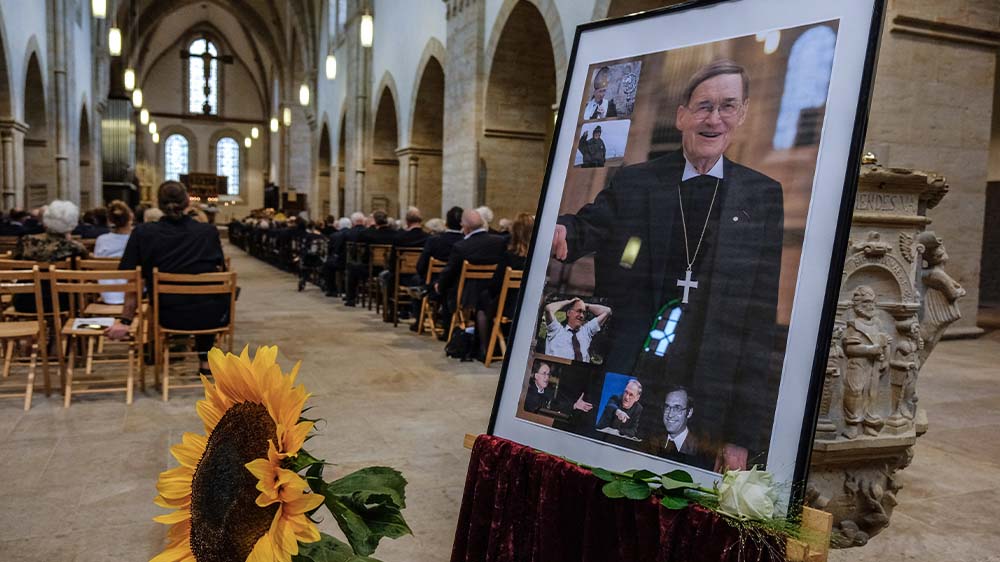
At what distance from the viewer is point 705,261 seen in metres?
1.63

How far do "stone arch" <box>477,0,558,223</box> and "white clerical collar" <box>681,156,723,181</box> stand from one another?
31.9 feet

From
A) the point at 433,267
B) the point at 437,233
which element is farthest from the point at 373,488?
the point at 437,233

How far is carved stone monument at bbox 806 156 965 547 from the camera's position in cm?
264

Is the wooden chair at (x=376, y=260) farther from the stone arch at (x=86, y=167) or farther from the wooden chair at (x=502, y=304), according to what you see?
the stone arch at (x=86, y=167)

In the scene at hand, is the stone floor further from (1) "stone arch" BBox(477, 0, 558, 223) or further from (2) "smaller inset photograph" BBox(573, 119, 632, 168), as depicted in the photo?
(1) "stone arch" BBox(477, 0, 558, 223)

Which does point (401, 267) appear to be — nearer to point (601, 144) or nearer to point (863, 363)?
point (863, 363)

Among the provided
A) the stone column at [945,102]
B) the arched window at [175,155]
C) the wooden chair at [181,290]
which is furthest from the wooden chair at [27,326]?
the arched window at [175,155]

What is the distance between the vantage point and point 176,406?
4531 mm

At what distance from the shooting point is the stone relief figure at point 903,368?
8.89 feet

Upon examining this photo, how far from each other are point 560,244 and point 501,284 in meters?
3.96

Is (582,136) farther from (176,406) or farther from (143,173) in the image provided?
(143,173)

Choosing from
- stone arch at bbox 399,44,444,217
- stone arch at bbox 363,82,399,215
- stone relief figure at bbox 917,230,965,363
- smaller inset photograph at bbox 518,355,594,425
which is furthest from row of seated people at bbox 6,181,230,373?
stone arch at bbox 363,82,399,215

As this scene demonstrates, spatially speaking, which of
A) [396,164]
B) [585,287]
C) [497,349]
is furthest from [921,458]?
[396,164]

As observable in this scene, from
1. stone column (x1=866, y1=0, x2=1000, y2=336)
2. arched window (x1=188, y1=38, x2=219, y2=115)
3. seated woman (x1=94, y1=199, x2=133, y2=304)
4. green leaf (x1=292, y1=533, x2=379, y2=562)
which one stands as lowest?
seated woman (x1=94, y1=199, x2=133, y2=304)
